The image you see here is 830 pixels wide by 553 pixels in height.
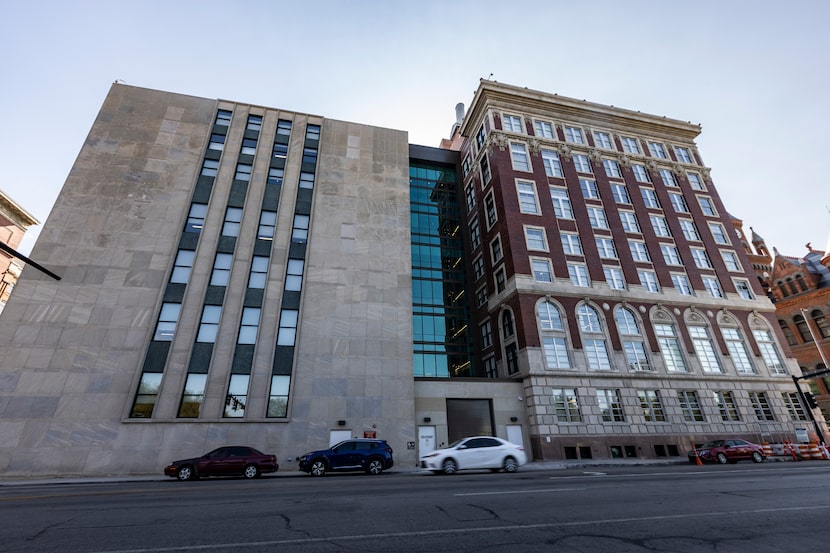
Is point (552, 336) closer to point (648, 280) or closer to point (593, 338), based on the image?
point (593, 338)

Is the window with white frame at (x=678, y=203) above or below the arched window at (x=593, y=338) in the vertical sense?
above

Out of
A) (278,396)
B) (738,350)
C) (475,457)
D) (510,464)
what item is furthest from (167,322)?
(738,350)

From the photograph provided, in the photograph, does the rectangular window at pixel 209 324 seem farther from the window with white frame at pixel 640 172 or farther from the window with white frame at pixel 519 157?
the window with white frame at pixel 640 172

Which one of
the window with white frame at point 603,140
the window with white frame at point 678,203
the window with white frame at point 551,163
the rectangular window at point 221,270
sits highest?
the window with white frame at point 603,140

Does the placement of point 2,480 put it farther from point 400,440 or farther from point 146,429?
point 400,440

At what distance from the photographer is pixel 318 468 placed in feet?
62.6

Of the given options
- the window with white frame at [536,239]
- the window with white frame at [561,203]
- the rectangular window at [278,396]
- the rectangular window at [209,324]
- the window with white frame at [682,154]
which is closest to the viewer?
the rectangular window at [278,396]

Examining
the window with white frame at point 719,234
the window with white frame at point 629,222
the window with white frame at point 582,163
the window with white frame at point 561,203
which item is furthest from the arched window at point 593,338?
the window with white frame at point 719,234

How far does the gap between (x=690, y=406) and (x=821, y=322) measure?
33.1 meters

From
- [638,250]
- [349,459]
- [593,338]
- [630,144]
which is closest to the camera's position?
[349,459]

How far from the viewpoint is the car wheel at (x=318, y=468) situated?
19.0 meters

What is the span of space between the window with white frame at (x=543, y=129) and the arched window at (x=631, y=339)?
20.7m

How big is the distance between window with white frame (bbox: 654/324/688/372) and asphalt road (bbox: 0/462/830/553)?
2329 centimetres

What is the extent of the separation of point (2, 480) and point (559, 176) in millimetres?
46166
